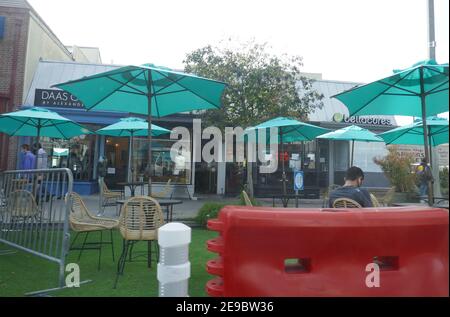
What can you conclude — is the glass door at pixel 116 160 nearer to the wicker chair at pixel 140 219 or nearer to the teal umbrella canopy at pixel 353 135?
the teal umbrella canopy at pixel 353 135

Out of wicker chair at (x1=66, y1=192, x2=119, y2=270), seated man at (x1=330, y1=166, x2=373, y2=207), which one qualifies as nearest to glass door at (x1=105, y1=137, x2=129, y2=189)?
wicker chair at (x1=66, y1=192, x2=119, y2=270)

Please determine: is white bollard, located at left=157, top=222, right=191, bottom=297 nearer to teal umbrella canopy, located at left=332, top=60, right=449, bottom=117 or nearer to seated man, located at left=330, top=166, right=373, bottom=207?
seated man, located at left=330, top=166, right=373, bottom=207

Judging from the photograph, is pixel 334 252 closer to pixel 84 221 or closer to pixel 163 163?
pixel 84 221

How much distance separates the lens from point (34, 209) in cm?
564

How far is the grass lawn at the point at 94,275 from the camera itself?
4398 mm

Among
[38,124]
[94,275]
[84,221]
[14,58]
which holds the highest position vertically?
[14,58]

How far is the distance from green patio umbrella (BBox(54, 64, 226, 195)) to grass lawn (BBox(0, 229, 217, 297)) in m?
1.34

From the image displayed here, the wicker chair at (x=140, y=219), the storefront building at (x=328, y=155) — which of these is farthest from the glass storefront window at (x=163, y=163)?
the wicker chair at (x=140, y=219)

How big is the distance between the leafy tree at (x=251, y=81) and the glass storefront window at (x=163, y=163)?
368 centimetres

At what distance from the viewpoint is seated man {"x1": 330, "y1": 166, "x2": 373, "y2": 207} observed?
4.73m

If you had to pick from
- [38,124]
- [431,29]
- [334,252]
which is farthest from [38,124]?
[431,29]

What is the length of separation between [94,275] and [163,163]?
36.3 ft

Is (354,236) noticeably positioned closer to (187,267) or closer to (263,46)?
(187,267)

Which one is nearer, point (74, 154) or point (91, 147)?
point (74, 154)
